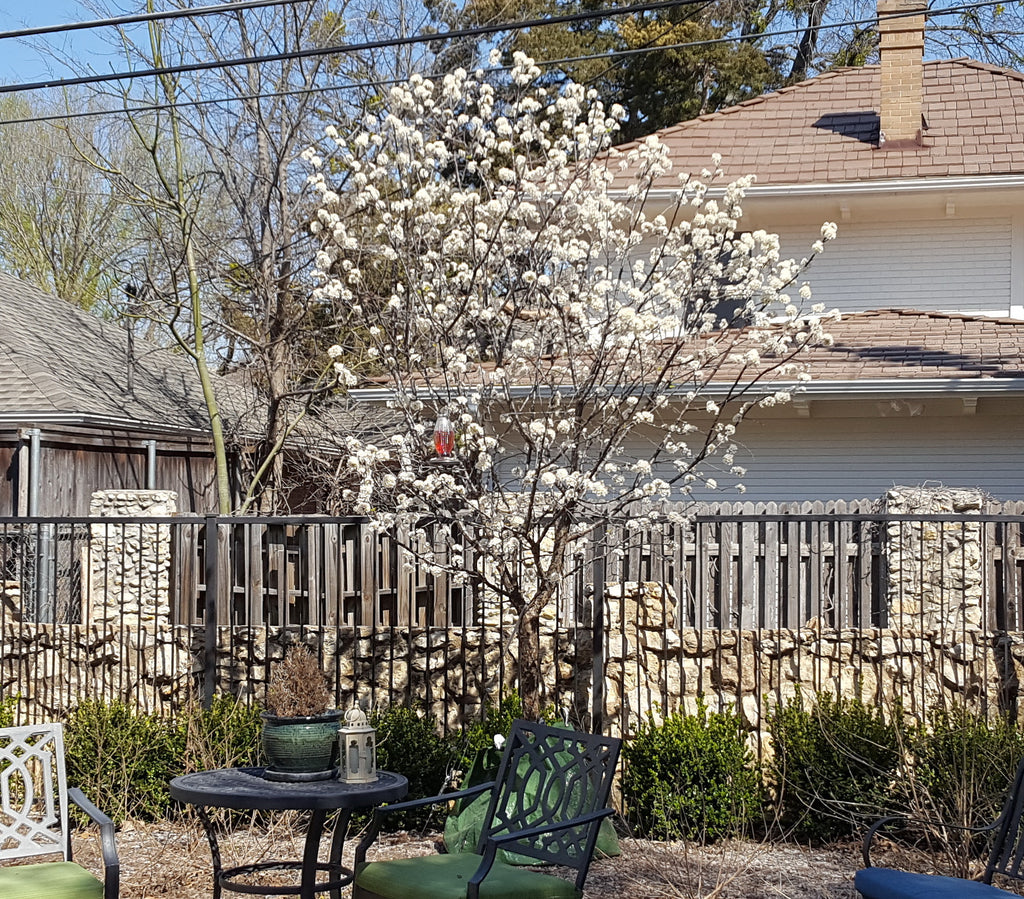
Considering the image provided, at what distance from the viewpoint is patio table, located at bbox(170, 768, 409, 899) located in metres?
4.51

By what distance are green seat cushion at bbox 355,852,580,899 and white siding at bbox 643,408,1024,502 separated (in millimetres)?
6249

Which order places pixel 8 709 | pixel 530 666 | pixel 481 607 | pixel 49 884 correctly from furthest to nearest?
pixel 8 709
pixel 481 607
pixel 530 666
pixel 49 884

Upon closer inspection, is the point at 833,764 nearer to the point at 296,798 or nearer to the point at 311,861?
the point at 311,861

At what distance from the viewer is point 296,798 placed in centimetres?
451

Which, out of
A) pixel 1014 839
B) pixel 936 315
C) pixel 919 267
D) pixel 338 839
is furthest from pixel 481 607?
pixel 919 267

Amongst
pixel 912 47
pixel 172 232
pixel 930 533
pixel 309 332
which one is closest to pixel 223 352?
pixel 172 232

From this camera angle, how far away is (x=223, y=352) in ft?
66.4

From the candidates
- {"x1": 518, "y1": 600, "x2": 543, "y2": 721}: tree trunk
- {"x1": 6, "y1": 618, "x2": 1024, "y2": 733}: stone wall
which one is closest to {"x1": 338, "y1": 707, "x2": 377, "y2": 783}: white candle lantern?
{"x1": 518, "y1": 600, "x2": 543, "y2": 721}: tree trunk

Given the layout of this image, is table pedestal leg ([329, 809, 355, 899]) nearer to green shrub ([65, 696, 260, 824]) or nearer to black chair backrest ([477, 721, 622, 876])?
black chair backrest ([477, 721, 622, 876])

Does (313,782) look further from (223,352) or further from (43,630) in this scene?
(223,352)

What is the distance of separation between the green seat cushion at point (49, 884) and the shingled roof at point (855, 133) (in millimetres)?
8982

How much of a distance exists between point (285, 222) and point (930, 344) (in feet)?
25.4

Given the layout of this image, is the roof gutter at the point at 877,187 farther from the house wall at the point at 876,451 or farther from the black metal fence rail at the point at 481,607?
the black metal fence rail at the point at 481,607

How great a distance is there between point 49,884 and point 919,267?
10.0 meters
